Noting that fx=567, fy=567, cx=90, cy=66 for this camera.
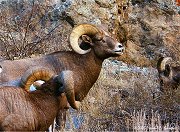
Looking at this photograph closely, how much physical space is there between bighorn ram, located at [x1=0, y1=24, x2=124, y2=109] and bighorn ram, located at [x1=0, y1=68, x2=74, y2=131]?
2614mm

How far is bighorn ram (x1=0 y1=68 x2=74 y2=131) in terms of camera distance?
25.4ft

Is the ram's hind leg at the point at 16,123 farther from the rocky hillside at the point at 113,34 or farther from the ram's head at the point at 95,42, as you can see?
the rocky hillside at the point at 113,34

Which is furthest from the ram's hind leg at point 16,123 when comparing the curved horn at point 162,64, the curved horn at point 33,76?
the curved horn at point 162,64

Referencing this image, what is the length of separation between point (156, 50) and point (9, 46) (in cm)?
585

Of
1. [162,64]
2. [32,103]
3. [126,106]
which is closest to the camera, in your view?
[32,103]

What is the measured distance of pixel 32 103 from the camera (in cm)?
804

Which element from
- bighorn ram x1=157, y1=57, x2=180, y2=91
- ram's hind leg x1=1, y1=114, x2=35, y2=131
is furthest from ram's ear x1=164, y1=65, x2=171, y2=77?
ram's hind leg x1=1, y1=114, x2=35, y2=131

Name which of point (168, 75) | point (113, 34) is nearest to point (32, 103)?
point (113, 34)

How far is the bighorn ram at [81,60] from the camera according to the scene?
10953 millimetres

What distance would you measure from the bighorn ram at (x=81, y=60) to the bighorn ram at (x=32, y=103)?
2614mm

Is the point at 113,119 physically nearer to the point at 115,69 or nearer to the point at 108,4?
the point at 115,69

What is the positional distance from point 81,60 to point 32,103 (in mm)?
3405

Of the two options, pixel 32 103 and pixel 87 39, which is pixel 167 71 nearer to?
pixel 87 39

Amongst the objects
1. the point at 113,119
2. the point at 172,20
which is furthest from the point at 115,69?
the point at 113,119
